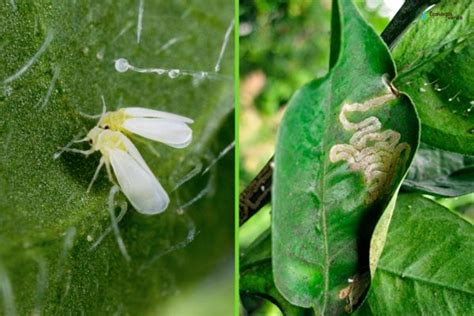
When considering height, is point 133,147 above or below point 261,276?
above

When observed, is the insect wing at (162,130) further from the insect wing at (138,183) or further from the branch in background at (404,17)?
the branch in background at (404,17)

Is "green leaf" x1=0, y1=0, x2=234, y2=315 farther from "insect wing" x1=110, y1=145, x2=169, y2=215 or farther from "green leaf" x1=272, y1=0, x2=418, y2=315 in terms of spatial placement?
"green leaf" x1=272, y1=0, x2=418, y2=315

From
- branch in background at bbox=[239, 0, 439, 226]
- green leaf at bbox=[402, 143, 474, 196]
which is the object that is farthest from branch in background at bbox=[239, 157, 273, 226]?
green leaf at bbox=[402, 143, 474, 196]

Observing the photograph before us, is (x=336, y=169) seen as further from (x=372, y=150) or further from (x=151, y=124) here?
(x=151, y=124)

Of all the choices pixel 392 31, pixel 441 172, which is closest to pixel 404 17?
pixel 392 31

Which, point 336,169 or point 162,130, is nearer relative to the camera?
point 336,169
